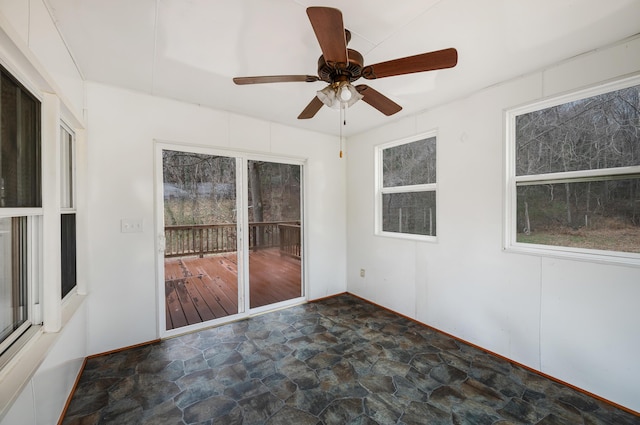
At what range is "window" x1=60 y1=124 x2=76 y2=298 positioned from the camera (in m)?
1.95

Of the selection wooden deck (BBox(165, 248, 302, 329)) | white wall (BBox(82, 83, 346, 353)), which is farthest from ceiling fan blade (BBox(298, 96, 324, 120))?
wooden deck (BBox(165, 248, 302, 329))

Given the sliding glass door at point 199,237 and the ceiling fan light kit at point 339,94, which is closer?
the ceiling fan light kit at point 339,94

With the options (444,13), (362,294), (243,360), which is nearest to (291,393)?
(243,360)

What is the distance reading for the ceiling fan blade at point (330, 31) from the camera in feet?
3.64

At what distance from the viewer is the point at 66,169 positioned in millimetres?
2055

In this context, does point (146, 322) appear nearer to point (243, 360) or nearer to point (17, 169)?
point (243, 360)

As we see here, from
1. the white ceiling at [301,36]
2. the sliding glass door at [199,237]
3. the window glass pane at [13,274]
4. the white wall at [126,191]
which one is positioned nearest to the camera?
the window glass pane at [13,274]

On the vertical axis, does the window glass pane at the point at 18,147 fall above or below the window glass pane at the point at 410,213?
above

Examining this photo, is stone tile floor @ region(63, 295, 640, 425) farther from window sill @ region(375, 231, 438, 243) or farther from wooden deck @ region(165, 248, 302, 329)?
window sill @ region(375, 231, 438, 243)

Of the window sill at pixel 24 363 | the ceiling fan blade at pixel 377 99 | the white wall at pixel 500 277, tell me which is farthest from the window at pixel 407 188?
the window sill at pixel 24 363

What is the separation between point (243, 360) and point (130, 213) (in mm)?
1826

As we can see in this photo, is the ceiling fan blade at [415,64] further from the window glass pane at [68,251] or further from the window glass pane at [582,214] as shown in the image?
the window glass pane at [68,251]

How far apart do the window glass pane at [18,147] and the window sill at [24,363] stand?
711 mm

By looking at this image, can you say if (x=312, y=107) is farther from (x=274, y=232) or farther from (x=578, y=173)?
(x=578, y=173)
